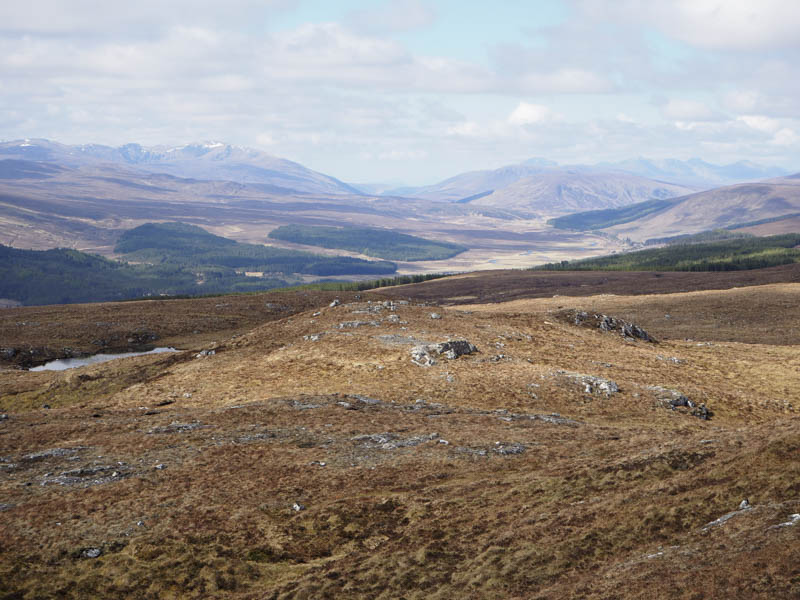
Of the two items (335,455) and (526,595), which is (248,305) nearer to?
(335,455)

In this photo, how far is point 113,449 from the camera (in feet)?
116

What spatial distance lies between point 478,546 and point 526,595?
13.3 feet

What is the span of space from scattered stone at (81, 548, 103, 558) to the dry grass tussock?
0.18 ft

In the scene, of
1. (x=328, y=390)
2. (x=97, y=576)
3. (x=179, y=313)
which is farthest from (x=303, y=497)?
(x=179, y=313)

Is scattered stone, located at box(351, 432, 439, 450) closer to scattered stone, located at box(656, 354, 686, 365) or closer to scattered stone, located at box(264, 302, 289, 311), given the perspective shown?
scattered stone, located at box(656, 354, 686, 365)

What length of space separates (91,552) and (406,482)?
14589 mm

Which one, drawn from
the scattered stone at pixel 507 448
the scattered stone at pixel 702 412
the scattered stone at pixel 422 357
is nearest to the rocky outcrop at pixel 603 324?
the scattered stone at pixel 702 412

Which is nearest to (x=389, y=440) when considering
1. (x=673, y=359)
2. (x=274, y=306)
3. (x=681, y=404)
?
(x=681, y=404)

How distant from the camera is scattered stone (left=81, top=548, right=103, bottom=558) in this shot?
24.5 meters

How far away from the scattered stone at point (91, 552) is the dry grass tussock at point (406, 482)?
54mm

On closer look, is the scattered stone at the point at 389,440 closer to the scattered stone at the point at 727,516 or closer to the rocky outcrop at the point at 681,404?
the scattered stone at the point at 727,516

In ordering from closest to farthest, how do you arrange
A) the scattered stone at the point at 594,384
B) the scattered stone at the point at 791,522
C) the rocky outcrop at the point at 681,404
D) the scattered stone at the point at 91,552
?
1. the scattered stone at the point at 791,522
2. the scattered stone at the point at 91,552
3. the rocky outcrop at the point at 681,404
4. the scattered stone at the point at 594,384

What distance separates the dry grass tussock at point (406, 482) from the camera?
69.7ft

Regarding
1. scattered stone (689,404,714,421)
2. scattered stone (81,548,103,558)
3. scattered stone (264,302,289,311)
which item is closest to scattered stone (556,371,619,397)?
scattered stone (689,404,714,421)
